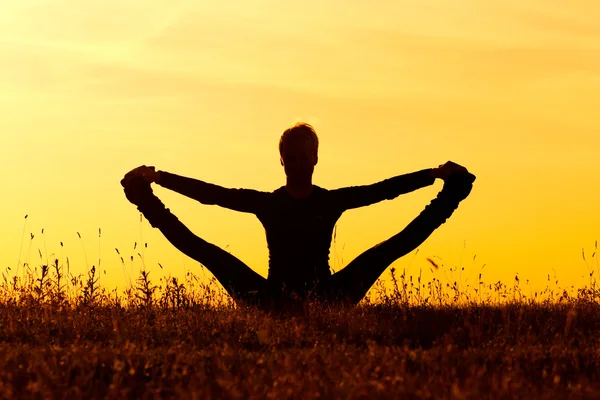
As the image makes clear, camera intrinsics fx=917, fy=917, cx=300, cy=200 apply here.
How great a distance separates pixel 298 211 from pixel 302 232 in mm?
256

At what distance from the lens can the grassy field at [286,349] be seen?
6352 millimetres

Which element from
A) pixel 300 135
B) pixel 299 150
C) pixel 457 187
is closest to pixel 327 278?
pixel 299 150

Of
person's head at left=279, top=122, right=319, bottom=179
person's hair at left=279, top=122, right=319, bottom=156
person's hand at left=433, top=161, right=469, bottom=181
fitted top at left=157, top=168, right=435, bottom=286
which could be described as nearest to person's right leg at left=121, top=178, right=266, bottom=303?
fitted top at left=157, top=168, right=435, bottom=286

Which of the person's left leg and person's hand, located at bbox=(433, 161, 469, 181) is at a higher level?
person's hand, located at bbox=(433, 161, 469, 181)

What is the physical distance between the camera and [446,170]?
11.4 m

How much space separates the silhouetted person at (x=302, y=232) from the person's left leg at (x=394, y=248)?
1cm

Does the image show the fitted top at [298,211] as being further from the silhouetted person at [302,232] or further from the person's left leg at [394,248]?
the person's left leg at [394,248]

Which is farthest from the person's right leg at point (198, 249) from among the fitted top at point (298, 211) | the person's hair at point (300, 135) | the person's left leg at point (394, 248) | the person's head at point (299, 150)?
the person's hair at point (300, 135)

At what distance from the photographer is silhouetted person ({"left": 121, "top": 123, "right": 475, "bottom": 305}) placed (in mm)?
10922

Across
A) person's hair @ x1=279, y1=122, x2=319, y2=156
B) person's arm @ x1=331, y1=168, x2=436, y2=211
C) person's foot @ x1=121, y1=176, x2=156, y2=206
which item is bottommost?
person's arm @ x1=331, y1=168, x2=436, y2=211

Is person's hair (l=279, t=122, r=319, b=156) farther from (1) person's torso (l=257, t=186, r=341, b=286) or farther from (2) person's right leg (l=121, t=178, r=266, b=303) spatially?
(2) person's right leg (l=121, t=178, r=266, b=303)

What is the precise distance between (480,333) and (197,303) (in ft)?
13.9

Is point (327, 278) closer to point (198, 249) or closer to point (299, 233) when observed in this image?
point (299, 233)

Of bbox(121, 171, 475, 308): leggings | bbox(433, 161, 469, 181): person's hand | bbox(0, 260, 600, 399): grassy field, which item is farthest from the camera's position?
bbox(433, 161, 469, 181): person's hand
